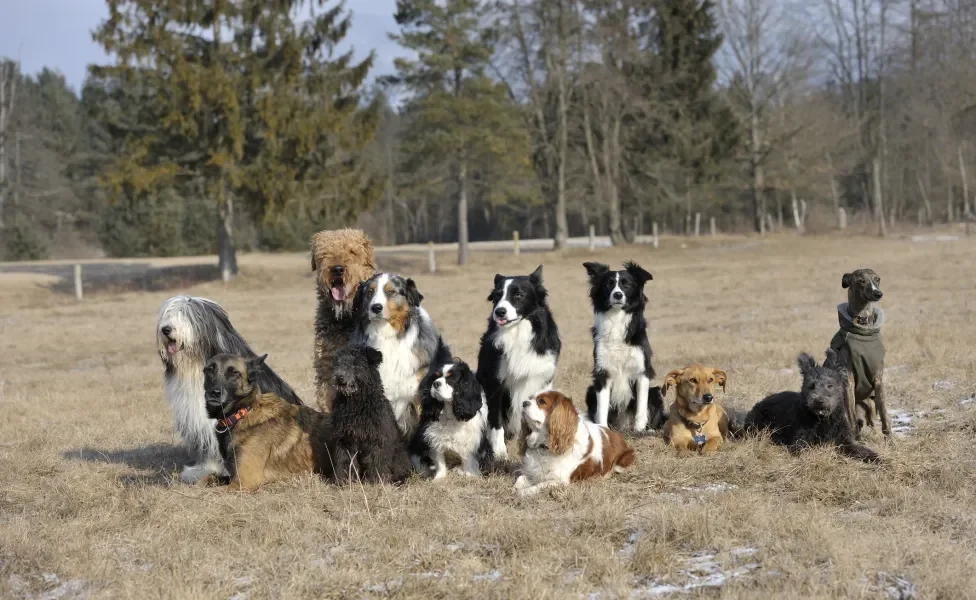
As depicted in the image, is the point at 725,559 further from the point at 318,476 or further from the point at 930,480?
the point at 318,476

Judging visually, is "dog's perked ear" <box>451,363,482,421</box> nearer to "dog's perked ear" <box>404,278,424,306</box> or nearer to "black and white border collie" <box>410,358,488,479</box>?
"black and white border collie" <box>410,358,488,479</box>

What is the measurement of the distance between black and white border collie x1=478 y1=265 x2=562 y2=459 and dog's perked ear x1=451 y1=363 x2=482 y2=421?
59 cm

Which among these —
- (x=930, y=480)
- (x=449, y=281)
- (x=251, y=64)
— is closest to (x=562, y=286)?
(x=449, y=281)

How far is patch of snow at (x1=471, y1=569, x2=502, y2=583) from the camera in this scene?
448 centimetres

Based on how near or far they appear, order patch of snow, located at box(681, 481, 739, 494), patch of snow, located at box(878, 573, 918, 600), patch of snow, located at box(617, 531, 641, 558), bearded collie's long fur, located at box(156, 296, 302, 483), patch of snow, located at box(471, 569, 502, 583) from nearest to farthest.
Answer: patch of snow, located at box(878, 573, 918, 600), patch of snow, located at box(471, 569, 502, 583), patch of snow, located at box(617, 531, 641, 558), patch of snow, located at box(681, 481, 739, 494), bearded collie's long fur, located at box(156, 296, 302, 483)

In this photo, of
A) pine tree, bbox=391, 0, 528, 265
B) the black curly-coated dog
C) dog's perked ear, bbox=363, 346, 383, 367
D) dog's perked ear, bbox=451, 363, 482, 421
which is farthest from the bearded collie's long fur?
pine tree, bbox=391, 0, 528, 265

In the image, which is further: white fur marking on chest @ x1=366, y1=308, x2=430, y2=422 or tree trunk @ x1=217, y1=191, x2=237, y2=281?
tree trunk @ x1=217, y1=191, x2=237, y2=281

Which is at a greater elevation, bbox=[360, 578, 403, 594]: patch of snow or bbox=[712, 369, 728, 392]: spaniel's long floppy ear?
bbox=[712, 369, 728, 392]: spaniel's long floppy ear

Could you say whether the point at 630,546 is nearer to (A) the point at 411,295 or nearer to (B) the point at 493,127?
(A) the point at 411,295

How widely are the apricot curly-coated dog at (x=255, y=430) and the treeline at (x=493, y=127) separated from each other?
79.1ft

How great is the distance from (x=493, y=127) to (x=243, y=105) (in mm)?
10754

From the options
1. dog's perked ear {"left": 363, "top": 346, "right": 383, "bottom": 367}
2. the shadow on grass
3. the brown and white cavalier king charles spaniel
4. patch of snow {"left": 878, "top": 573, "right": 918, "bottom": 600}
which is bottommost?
the shadow on grass

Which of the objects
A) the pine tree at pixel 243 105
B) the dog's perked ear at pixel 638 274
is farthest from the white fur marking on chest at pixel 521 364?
the pine tree at pixel 243 105

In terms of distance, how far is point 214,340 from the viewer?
270 inches
